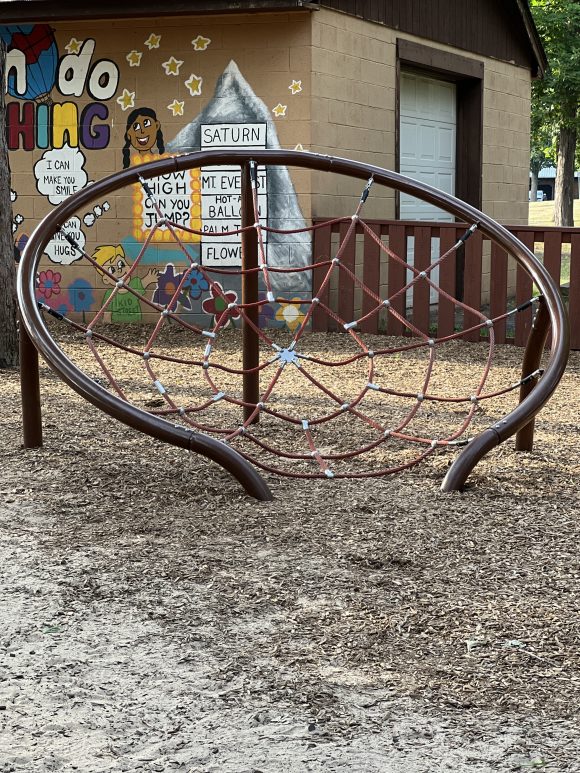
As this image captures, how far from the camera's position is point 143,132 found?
996 cm

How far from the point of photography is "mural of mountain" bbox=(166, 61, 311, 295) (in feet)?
31.7

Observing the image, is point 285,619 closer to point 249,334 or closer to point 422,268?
point 249,334

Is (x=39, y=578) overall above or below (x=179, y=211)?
below

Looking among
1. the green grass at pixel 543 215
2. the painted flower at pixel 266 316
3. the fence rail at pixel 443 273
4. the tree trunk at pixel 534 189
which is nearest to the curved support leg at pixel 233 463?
the fence rail at pixel 443 273

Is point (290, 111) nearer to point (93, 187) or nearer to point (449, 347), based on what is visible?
point (449, 347)

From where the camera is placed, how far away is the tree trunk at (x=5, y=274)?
24.1 feet

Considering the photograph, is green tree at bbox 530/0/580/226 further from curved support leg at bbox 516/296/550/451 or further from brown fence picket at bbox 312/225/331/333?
curved support leg at bbox 516/296/550/451

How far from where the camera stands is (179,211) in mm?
9977

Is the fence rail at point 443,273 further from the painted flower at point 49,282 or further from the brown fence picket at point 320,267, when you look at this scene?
the painted flower at point 49,282

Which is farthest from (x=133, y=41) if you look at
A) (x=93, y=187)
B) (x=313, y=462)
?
(x=313, y=462)

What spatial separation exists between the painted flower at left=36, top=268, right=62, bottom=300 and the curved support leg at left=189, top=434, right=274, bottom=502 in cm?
637

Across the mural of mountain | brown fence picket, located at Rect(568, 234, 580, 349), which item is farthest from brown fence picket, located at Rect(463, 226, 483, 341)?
the mural of mountain

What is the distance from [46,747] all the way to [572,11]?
1870 centimetres

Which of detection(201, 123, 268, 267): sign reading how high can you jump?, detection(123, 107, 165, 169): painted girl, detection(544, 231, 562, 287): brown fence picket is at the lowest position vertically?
detection(544, 231, 562, 287): brown fence picket
